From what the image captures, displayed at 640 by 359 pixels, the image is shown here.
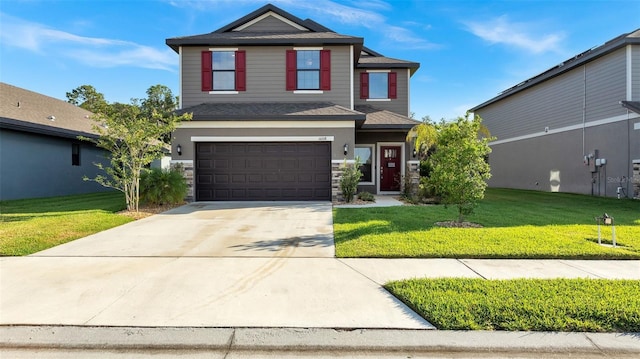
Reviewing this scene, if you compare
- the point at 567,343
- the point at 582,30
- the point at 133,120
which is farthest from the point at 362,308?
the point at 582,30

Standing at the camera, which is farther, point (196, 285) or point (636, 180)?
point (636, 180)

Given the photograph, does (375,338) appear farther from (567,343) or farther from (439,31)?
(439,31)

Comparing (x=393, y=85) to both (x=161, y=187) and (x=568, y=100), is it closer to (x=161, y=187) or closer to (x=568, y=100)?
(x=568, y=100)

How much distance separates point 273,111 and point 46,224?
7.51m

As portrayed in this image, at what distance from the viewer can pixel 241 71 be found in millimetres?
13875

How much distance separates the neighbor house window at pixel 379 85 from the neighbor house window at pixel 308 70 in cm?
295

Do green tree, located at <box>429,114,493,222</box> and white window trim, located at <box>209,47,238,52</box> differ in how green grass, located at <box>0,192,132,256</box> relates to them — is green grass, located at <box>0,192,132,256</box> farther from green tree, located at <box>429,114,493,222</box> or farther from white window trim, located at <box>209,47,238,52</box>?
green tree, located at <box>429,114,493,222</box>

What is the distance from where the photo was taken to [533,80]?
59.2 feet

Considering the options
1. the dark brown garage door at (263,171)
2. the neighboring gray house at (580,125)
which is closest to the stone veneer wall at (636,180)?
the neighboring gray house at (580,125)

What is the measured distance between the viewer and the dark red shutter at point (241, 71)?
45.4 ft

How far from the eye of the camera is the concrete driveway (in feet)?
11.0

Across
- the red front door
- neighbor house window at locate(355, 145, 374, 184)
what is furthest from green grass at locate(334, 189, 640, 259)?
neighbor house window at locate(355, 145, 374, 184)

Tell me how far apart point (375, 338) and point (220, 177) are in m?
10.8

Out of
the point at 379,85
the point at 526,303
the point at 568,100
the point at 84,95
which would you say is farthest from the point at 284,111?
the point at 84,95
